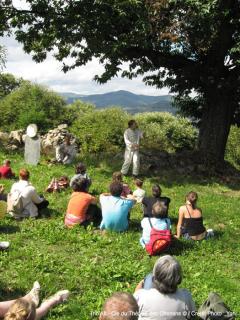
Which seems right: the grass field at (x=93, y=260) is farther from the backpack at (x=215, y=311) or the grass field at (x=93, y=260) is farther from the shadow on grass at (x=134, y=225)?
the backpack at (x=215, y=311)

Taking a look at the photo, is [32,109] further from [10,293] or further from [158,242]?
[10,293]

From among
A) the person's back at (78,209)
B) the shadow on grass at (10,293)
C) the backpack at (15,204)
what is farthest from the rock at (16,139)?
the shadow on grass at (10,293)

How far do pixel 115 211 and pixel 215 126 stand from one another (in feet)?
34.6

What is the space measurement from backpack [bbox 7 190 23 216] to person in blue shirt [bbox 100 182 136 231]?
2220 millimetres

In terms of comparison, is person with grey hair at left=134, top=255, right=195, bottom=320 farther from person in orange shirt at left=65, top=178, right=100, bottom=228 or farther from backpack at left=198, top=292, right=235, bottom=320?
person in orange shirt at left=65, top=178, right=100, bottom=228

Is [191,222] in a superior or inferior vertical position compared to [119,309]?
inferior

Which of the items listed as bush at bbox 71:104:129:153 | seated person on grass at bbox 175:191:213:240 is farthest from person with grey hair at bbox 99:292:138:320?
bush at bbox 71:104:129:153

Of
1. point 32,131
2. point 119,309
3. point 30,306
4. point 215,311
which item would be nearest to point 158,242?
point 215,311

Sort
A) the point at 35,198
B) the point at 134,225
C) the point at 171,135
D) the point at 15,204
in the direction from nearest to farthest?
the point at 15,204
the point at 134,225
the point at 35,198
the point at 171,135

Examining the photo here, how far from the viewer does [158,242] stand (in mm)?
10820

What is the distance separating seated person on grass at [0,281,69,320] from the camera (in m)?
5.66

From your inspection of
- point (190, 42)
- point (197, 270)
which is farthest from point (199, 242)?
point (190, 42)

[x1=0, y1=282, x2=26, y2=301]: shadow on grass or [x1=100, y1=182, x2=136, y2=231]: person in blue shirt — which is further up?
[x1=100, y1=182, x2=136, y2=231]: person in blue shirt

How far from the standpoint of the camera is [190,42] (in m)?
18.1
